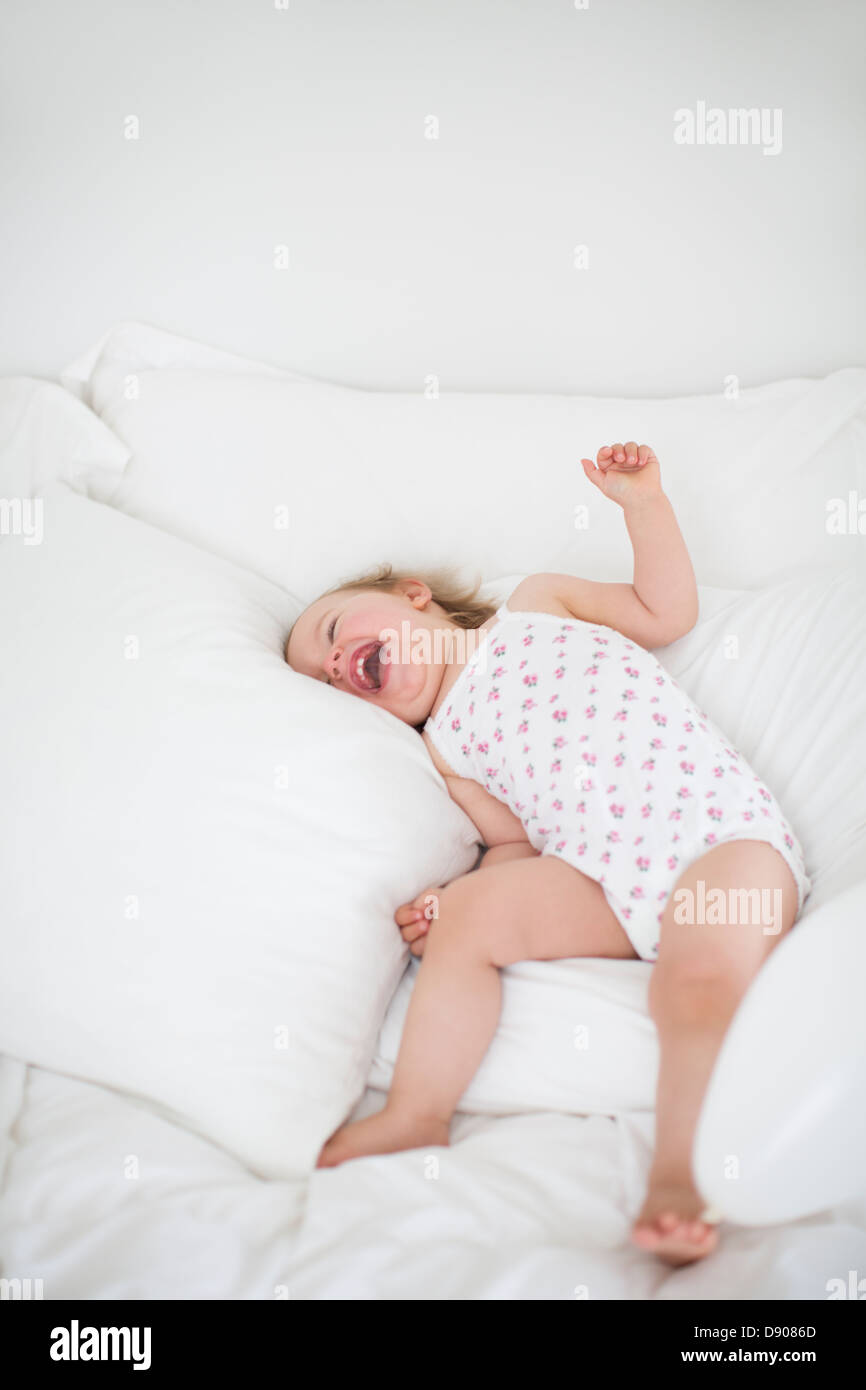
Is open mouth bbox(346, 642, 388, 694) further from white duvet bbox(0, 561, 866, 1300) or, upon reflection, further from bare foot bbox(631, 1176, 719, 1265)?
bare foot bbox(631, 1176, 719, 1265)

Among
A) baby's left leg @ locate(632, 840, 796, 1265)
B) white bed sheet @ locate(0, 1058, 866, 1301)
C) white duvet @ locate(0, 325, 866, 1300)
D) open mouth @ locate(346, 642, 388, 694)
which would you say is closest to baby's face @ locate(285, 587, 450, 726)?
open mouth @ locate(346, 642, 388, 694)

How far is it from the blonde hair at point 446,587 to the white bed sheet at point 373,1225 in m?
0.67

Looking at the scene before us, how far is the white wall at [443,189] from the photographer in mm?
1382

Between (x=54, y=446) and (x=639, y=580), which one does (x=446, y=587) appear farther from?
(x=54, y=446)

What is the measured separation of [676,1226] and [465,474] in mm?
969

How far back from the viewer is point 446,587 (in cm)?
136

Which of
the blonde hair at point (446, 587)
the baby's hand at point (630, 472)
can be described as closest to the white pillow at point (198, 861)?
the blonde hair at point (446, 587)

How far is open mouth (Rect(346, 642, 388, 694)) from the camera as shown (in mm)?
1210

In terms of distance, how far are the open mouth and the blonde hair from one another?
0.12m

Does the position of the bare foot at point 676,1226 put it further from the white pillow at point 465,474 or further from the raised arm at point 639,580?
the white pillow at point 465,474
